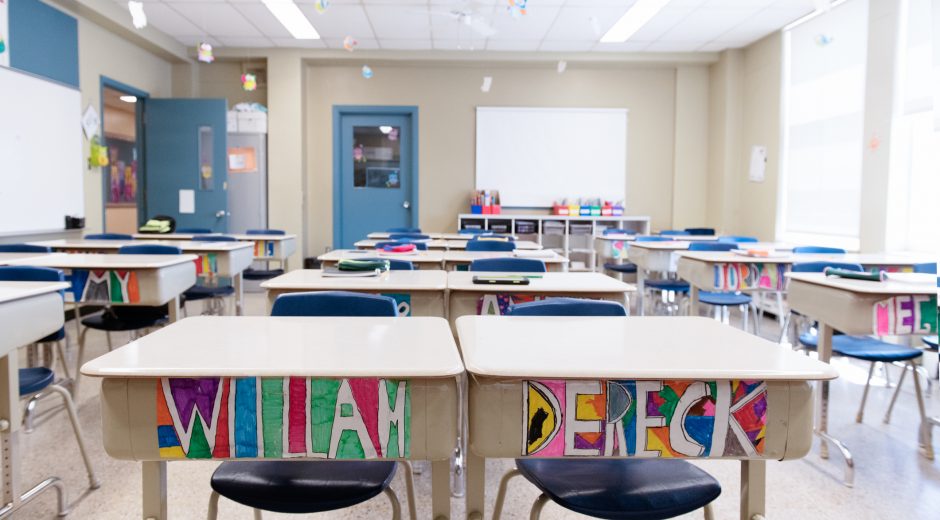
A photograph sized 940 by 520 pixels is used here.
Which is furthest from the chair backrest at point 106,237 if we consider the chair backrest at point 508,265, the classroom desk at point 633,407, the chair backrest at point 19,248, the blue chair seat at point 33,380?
the classroom desk at point 633,407

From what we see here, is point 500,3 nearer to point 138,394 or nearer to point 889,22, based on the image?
point 889,22

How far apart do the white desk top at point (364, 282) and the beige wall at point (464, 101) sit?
6.17m

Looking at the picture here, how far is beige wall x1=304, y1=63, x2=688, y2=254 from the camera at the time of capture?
881 cm

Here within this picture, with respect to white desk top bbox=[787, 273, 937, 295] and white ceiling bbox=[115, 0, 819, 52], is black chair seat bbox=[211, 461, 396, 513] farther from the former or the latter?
white ceiling bbox=[115, 0, 819, 52]

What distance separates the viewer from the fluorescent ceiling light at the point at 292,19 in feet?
21.8

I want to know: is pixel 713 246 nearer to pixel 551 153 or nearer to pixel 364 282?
pixel 364 282

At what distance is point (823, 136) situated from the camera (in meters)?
6.52

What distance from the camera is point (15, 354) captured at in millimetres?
2021

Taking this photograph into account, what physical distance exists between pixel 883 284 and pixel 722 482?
1.06 meters

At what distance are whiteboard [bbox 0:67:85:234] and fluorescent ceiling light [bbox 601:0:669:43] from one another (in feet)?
19.5

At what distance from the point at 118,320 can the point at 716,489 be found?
327 cm

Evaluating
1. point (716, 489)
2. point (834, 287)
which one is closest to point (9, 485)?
point (716, 489)

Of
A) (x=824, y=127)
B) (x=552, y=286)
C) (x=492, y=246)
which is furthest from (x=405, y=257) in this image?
(x=824, y=127)

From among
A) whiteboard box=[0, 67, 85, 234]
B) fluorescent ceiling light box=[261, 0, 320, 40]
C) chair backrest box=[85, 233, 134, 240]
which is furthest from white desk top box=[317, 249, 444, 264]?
fluorescent ceiling light box=[261, 0, 320, 40]
